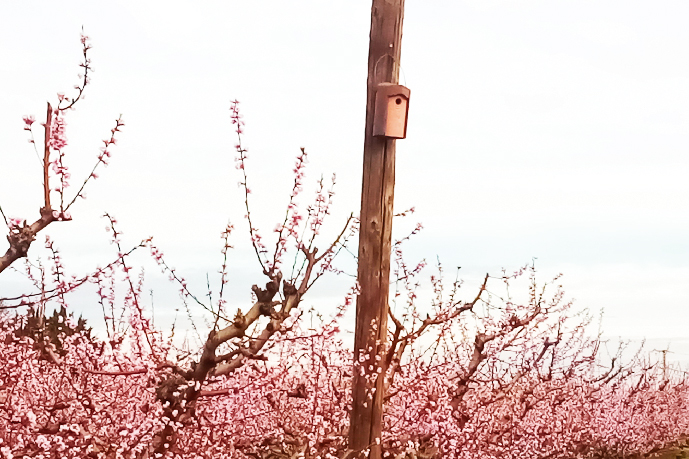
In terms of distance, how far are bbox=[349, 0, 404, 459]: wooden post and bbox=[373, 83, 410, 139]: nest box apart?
101 millimetres

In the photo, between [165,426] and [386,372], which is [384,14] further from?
[165,426]

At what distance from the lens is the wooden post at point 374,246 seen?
614 centimetres

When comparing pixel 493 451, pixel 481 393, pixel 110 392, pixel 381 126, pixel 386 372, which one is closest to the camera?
pixel 381 126

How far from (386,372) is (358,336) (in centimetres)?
52

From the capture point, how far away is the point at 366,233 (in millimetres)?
6141

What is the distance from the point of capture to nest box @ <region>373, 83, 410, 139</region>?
6.10 m

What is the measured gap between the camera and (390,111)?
240 inches

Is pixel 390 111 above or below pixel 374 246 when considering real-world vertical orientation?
above

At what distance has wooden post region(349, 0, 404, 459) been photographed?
614 cm

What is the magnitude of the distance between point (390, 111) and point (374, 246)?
1.13m

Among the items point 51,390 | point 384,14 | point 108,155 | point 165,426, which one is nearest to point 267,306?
point 165,426

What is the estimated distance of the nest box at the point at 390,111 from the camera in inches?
240

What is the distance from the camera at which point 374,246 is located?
6.12 m

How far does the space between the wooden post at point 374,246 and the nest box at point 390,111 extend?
10 cm
